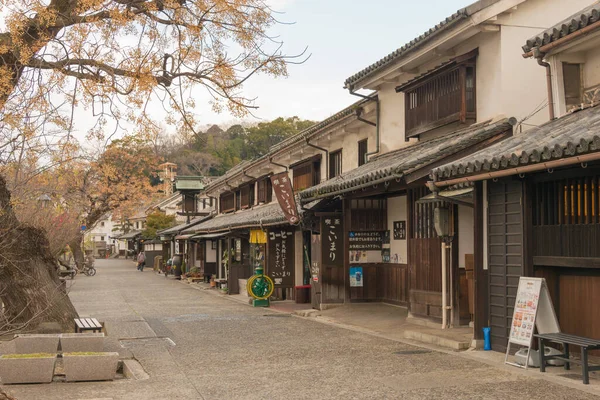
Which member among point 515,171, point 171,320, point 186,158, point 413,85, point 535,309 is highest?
point 186,158

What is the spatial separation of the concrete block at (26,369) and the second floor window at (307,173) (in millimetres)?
14963

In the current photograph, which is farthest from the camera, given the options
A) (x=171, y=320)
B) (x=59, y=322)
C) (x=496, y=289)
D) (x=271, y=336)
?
(x=171, y=320)

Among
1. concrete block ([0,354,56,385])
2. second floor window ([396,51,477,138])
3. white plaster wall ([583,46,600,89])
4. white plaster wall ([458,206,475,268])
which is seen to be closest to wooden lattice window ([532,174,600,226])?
white plaster wall ([583,46,600,89])

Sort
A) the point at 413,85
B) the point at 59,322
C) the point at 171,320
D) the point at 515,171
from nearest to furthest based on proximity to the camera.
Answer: the point at 515,171, the point at 59,322, the point at 413,85, the point at 171,320

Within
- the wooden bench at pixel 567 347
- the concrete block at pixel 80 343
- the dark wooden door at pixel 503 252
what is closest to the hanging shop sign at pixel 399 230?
the dark wooden door at pixel 503 252

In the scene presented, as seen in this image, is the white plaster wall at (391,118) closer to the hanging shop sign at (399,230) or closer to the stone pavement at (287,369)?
the hanging shop sign at (399,230)

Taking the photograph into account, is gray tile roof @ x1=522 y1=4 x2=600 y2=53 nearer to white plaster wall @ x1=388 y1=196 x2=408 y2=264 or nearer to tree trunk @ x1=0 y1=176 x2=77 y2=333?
white plaster wall @ x1=388 y1=196 x2=408 y2=264

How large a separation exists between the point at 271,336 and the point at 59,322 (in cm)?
454

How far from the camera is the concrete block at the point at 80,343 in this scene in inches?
413

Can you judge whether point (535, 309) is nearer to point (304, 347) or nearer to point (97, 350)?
point (304, 347)

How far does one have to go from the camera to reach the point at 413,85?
605 inches

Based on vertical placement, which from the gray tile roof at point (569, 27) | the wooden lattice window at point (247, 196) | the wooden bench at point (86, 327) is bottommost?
the wooden bench at point (86, 327)

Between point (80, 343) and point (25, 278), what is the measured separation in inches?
84.7

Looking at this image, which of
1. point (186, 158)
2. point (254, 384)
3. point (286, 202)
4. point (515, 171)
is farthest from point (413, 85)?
point (186, 158)
